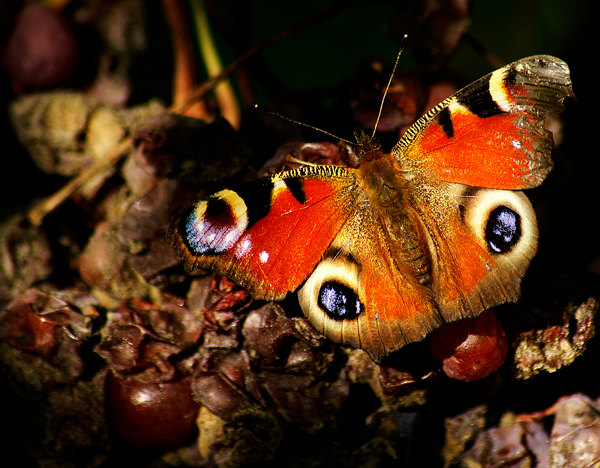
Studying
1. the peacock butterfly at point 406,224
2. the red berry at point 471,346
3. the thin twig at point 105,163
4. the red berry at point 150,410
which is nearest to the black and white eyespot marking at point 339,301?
the peacock butterfly at point 406,224

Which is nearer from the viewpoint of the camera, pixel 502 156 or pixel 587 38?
pixel 502 156

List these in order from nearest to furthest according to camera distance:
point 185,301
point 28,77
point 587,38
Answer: point 185,301
point 28,77
point 587,38

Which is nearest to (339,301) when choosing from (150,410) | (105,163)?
(150,410)

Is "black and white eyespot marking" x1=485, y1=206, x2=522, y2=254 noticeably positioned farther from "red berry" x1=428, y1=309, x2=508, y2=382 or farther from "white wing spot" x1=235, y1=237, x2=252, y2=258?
"white wing spot" x1=235, y1=237, x2=252, y2=258

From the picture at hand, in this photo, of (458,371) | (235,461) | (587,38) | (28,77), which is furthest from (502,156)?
(28,77)

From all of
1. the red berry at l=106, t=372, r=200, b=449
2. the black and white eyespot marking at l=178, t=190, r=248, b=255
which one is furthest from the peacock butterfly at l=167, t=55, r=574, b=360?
the red berry at l=106, t=372, r=200, b=449

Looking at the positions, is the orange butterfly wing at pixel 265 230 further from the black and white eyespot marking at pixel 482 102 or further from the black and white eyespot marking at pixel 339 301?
the black and white eyespot marking at pixel 482 102

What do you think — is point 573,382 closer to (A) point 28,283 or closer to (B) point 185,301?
(B) point 185,301
